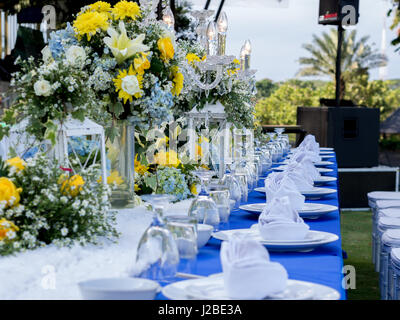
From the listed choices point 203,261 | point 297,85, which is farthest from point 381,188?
point 297,85

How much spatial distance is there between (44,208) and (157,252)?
A: 36cm

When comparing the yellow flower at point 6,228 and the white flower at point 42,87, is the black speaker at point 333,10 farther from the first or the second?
the yellow flower at point 6,228

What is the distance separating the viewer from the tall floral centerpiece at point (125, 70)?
2211mm

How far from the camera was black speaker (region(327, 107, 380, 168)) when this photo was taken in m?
10.2

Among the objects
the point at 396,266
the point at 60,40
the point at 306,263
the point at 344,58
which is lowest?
the point at 396,266

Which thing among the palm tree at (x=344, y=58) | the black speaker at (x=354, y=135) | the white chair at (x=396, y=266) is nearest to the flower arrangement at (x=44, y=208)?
the white chair at (x=396, y=266)

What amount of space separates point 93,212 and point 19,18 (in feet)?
30.6

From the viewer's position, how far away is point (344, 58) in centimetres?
2194

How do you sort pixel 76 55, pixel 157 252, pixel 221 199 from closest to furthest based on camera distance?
pixel 157 252 → pixel 221 199 → pixel 76 55

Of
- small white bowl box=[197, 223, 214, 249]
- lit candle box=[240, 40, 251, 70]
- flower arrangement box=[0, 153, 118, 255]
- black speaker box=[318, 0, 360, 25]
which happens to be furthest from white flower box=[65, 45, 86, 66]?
black speaker box=[318, 0, 360, 25]

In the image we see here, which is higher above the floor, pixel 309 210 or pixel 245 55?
pixel 245 55

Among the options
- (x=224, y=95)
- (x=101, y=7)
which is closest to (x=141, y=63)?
(x=101, y=7)

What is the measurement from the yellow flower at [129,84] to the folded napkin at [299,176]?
2.88 feet

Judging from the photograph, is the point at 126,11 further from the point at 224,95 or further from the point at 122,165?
the point at 224,95
